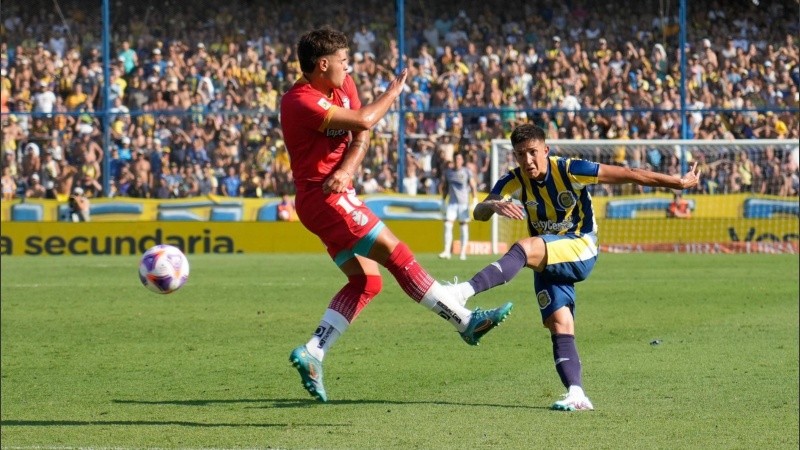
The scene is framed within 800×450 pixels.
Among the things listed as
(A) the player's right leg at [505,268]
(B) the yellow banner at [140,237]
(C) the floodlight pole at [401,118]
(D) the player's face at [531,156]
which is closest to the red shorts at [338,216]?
(A) the player's right leg at [505,268]

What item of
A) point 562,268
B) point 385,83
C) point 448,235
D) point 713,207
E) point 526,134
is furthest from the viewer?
point 385,83

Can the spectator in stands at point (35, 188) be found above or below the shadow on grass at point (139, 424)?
above

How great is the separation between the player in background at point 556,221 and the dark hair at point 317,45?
1.40 m

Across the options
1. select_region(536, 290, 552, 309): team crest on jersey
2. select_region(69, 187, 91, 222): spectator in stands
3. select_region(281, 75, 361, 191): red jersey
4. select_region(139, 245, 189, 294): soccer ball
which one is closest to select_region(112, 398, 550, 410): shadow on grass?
select_region(536, 290, 552, 309): team crest on jersey

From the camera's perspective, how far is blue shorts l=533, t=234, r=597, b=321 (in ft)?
27.8

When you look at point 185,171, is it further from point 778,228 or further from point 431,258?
point 778,228

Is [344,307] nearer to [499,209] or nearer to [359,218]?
[359,218]

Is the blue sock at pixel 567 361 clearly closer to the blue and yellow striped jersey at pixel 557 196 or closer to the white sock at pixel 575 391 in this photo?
the white sock at pixel 575 391

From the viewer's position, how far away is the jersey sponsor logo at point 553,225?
8.62m

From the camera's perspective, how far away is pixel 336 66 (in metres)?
7.84

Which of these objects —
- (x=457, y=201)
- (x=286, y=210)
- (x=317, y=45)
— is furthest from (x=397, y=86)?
(x=286, y=210)

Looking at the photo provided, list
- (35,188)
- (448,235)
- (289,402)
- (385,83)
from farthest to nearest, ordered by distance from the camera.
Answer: (385,83) < (35,188) < (448,235) < (289,402)

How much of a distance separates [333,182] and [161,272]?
1901 millimetres

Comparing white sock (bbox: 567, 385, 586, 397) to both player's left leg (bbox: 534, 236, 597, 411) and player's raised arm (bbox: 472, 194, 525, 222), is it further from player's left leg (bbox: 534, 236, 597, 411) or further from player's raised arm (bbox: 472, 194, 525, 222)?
player's raised arm (bbox: 472, 194, 525, 222)
